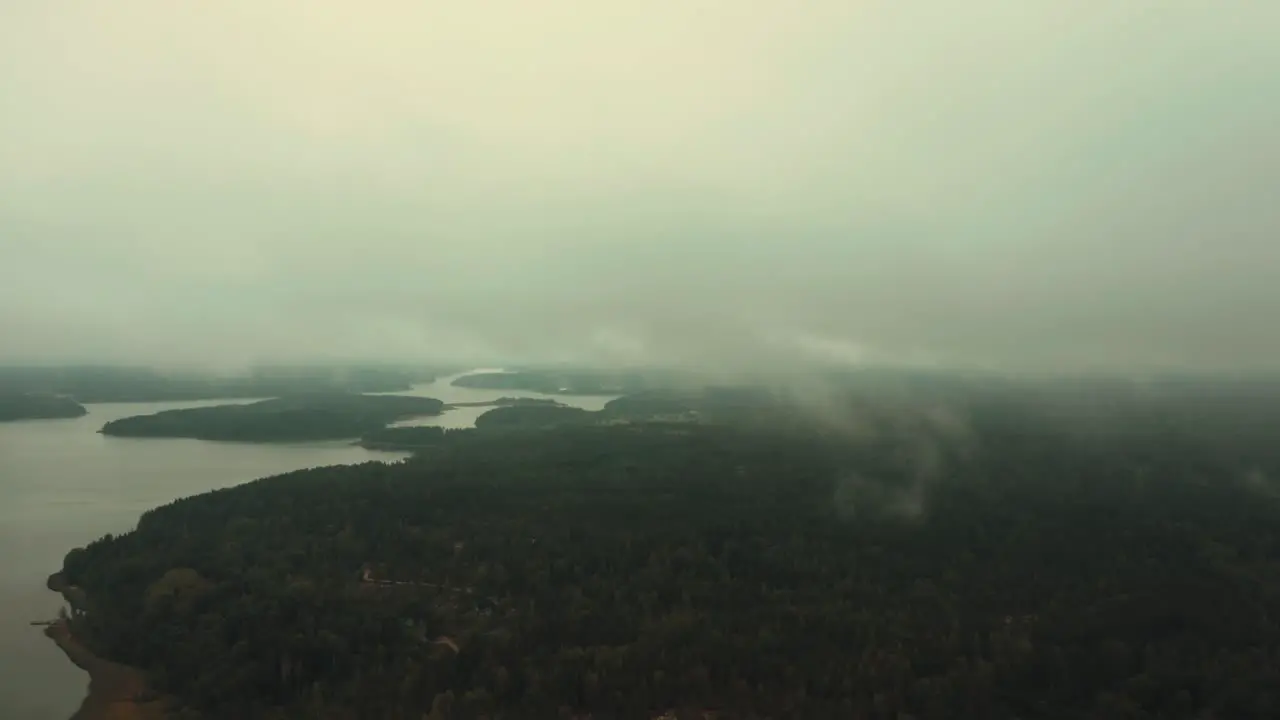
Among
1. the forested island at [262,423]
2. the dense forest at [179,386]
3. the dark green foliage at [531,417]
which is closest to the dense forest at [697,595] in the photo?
the forested island at [262,423]

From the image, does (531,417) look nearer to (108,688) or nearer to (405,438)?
(405,438)

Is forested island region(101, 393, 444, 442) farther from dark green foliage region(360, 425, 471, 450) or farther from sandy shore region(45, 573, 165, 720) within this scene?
sandy shore region(45, 573, 165, 720)

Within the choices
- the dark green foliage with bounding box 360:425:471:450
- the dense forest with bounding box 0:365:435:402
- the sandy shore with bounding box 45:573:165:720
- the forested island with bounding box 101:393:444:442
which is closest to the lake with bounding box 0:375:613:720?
the sandy shore with bounding box 45:573:165:720

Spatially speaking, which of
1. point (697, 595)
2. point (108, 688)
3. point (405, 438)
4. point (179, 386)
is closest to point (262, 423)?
point (405, 438)

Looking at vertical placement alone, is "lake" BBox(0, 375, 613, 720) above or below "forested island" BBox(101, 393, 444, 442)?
below

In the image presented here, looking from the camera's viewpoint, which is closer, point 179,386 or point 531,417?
point 531,417

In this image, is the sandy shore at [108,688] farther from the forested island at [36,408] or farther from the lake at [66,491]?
the forested island at [36,408]

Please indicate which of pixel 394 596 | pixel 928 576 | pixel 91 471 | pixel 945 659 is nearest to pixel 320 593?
pixel 394 596
